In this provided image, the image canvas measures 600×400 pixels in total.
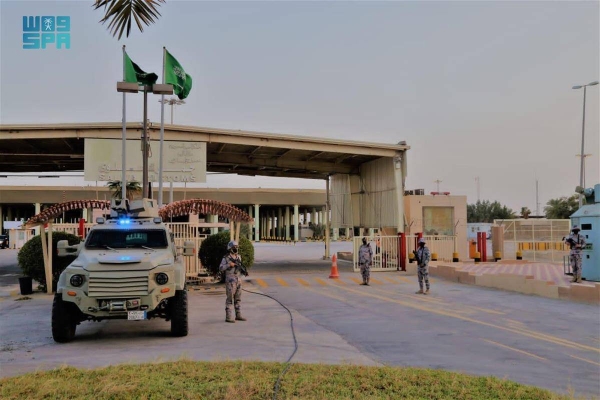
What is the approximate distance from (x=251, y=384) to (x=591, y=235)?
16.8m

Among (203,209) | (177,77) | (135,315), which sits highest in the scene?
(177,77)

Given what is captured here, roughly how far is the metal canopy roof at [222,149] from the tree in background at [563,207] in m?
44.5

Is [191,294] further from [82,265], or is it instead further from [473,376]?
[473,376]

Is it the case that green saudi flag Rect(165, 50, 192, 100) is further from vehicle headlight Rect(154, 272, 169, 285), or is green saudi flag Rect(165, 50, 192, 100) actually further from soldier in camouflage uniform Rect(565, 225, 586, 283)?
soldier in camouflage uniform Rect(565, 225, 586, 283)

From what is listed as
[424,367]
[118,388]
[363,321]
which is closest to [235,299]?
[363,321]

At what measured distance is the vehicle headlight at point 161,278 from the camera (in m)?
10.5

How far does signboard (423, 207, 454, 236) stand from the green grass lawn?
27.5 meters

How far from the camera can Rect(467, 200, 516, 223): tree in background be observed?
9760cm

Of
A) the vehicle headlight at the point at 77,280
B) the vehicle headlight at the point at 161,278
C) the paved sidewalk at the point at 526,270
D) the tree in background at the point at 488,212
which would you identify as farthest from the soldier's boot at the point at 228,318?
the tree in background at the point at 488,212

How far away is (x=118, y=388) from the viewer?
6188 millimetres

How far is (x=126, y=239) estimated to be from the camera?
11688 mm

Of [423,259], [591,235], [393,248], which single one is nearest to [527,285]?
[591,235]

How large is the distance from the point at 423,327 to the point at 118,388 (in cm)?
728

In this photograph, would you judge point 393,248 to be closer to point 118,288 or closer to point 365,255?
point 365,255
